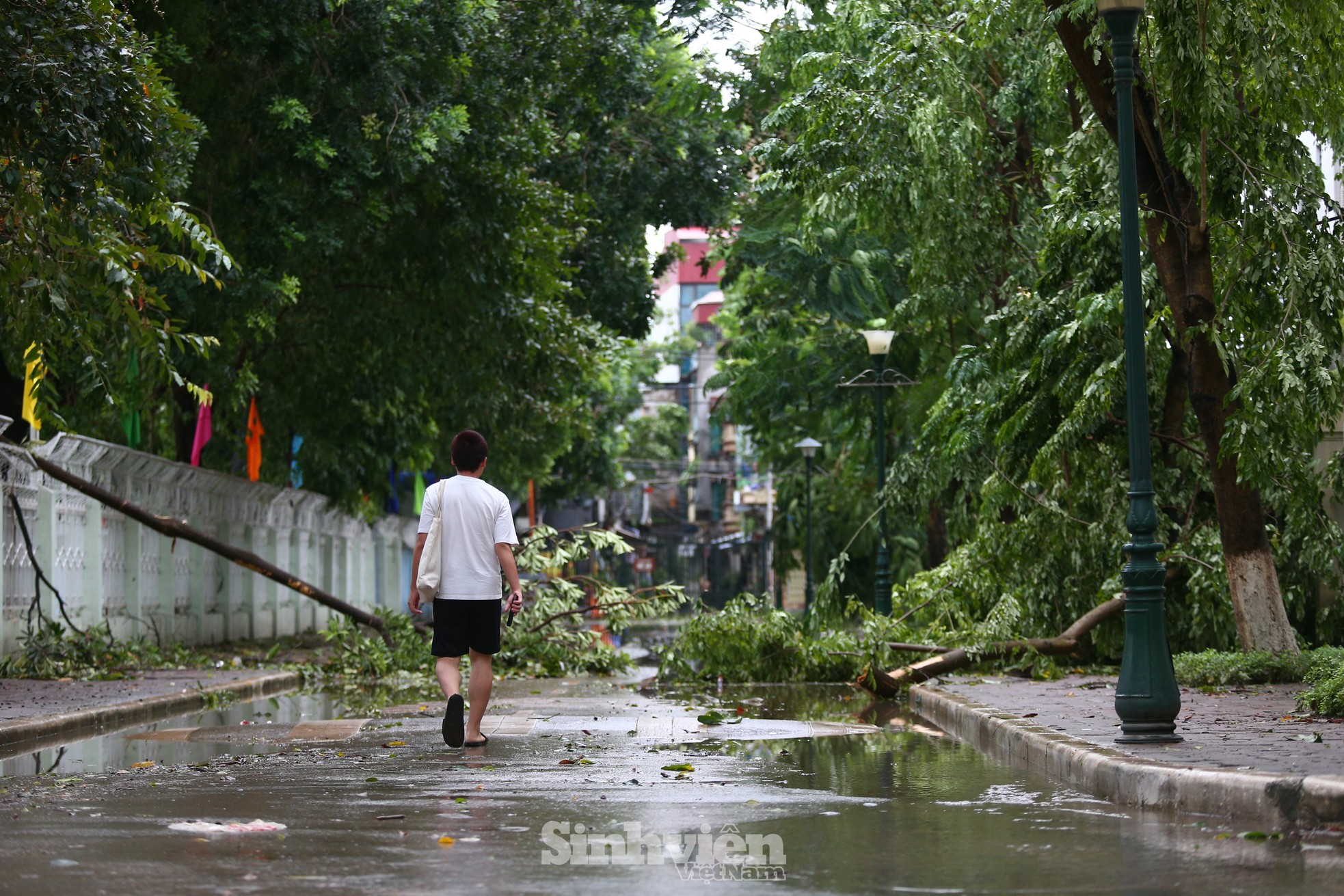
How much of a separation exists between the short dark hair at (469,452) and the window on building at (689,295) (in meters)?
117

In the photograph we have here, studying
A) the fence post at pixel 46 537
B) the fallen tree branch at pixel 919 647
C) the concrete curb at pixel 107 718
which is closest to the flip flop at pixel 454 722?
the concrete curb at pixel 107 718

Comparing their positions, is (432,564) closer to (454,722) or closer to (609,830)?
(454,722)

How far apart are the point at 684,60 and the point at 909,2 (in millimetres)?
9428

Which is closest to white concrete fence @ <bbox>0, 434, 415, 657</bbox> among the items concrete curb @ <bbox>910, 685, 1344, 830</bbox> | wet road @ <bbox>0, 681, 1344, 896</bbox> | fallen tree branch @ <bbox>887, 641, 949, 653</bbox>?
wet road @ <bbox>0, 681, 1344, 896</bbox>

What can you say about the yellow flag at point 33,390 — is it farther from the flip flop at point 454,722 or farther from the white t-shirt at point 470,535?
the flip flop at point 454,722

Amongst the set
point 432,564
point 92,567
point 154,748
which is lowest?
point 154,748

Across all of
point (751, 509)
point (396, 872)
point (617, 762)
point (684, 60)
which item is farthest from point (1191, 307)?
point (751, 509)

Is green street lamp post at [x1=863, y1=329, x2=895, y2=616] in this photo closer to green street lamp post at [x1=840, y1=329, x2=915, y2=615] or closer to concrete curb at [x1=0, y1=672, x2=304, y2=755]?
green street lamp post at [x1=840, y1=329, x2=915, y2=615]

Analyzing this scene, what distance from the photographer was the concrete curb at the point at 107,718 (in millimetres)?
11295

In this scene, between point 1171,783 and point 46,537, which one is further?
point 46,537

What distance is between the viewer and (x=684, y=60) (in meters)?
29.7

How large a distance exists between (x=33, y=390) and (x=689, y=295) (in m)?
115

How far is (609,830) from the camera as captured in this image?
6.89m

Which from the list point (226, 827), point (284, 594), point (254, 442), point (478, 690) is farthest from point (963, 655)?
point (284, 594)
